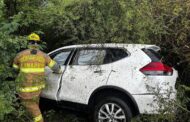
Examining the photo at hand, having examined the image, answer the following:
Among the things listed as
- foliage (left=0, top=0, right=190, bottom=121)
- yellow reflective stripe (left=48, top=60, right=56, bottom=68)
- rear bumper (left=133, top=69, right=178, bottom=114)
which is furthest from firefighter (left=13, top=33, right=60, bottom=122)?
rear bumper (left=133, top=69, right=178, bottom=114)

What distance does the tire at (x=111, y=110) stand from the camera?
738 cm

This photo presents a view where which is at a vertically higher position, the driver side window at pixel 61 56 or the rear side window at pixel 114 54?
the rear side window at pixel 114 54

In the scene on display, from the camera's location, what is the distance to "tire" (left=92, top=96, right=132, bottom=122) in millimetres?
→ 7379

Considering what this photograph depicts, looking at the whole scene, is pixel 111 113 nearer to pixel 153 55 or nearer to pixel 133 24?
pixel 153 55

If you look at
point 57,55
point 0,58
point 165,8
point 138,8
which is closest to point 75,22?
point 57,55

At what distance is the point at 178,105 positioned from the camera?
6.79 m

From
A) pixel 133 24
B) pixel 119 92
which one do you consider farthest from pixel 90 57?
pixel 133 24

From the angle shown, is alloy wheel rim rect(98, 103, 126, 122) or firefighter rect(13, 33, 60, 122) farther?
firefighter rect(13, 33, 60, 122)

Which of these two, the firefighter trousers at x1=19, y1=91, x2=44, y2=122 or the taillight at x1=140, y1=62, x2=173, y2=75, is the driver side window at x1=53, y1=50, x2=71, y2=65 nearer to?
the firefighter trousers at x1=19, y1=91, x2=44, y2=122

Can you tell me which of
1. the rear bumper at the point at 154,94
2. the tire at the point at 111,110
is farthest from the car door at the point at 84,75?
the rear bumper at the point at 154,94

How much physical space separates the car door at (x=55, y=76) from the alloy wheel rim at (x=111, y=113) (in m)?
1.21

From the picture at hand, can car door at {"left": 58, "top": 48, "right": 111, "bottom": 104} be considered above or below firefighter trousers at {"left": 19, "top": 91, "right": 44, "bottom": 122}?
above

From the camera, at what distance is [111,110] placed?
750 cm

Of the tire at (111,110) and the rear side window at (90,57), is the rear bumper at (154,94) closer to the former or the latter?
the tire at (111,110)
